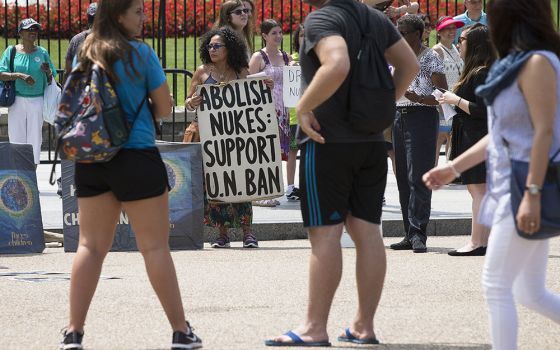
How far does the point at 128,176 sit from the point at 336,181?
971 millimetres

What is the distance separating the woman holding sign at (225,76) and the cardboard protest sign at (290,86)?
1851 mm

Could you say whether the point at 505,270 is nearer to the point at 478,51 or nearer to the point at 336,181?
the point at 336,181

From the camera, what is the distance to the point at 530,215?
504 centimetres

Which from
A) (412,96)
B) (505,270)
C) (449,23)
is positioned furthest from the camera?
(449,23)

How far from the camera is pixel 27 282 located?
8.65m

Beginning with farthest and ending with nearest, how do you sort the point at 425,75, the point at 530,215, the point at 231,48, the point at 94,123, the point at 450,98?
the point at 231,48 < the point at 425,75 < the point at 450,98 < the point at 94,123 < the point at 530,215

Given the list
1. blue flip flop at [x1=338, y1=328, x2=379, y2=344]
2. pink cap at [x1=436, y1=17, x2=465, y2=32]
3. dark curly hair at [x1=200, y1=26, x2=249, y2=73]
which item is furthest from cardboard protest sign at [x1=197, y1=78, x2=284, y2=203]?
blue flip flop at [x1=338, y1=328, x2=379, y2=344]

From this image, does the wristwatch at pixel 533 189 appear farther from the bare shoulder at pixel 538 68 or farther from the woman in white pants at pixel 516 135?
the bare shoulder at pixel 538 68

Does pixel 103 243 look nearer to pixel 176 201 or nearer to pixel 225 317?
pixel 225 317

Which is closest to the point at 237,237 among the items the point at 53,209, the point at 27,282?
the point at 53,209

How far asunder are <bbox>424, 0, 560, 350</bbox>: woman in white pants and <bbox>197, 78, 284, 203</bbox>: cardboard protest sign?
578 centimetres

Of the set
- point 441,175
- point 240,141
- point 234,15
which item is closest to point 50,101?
point 234,15

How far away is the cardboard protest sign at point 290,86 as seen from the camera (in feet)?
42.5

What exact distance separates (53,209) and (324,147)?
692 cm
